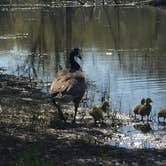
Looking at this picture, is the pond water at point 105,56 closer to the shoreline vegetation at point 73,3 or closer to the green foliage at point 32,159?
the green foliage at point 32,159

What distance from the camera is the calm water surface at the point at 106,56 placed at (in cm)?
2108

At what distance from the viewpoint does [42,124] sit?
12773 millimetres

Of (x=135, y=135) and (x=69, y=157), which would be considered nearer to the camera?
(x=69, y=157)

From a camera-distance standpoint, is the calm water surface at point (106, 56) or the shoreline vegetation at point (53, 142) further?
the calm water surface at point (106, 56)

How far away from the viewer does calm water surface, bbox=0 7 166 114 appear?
21.1 m

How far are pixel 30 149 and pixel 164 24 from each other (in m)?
46.6

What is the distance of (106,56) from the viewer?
32.4 meters

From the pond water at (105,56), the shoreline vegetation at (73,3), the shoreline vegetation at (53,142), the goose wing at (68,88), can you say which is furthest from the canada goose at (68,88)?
the shoreline vegetation at (73,3)

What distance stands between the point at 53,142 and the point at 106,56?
21.9m

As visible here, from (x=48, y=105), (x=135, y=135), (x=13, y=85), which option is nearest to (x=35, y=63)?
(x=13, y=85)

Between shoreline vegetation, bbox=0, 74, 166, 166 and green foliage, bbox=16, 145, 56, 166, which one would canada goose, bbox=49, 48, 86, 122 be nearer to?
shoreline vegetation, bbox=0, 74, 166, 166

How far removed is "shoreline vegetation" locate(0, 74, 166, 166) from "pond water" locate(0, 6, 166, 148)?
12.6ft

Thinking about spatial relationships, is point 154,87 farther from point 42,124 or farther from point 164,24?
point 164,24

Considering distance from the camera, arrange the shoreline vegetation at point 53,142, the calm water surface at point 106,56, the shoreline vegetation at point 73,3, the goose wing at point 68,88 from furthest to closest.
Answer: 1. the shoreline vegetation at point 73,3
2. the calm water surface at point 106,56
3. the goose wing at point 68,88
4. the shoreline vegetation at point 53,142
